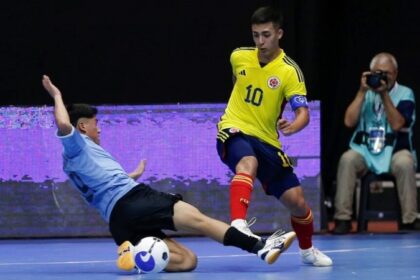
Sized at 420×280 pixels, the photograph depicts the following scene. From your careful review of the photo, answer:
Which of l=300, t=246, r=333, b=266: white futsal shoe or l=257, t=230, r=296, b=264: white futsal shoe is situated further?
l=300, t=246, r=333, b=266: white futsal shoe

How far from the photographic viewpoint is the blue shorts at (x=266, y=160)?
705 cm

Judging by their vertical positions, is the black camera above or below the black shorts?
above

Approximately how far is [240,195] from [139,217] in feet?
2.14

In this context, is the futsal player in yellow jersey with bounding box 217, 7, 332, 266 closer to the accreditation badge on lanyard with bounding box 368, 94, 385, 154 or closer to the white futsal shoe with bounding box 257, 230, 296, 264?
the white futsal shoe with bounding box 257, 230, 296, 264

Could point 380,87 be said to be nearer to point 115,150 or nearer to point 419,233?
point 419,233

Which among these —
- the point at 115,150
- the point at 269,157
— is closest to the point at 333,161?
the point at 115,150

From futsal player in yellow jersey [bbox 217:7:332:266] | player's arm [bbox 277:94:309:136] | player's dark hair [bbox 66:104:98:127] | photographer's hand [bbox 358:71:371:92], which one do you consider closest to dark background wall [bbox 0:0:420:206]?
photographer's hand [bbox 358:71:371:92]

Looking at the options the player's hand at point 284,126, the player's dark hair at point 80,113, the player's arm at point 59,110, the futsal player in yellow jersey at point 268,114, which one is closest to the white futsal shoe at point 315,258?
the futsal player in yellow jersey at point 268,114

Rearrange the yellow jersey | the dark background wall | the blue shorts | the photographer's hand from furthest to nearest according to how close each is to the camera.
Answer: the dark background wall, the photographer's hand, the yellow jersey, the blue shorts

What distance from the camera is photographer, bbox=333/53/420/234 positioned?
963 centimetres

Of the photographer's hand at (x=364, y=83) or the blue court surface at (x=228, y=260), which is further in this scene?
the photographer's hand at (x=364, y=83)

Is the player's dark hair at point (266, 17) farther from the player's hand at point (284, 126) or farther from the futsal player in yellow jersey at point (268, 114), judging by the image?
the player's hand at point (284, 126)

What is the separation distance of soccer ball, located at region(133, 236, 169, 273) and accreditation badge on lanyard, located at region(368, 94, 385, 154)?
376 cm

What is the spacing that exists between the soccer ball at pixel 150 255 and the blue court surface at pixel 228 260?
3.5 inches
